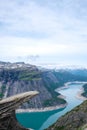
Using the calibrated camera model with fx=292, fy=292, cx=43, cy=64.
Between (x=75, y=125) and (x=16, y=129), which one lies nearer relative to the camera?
(x=16, y=129)

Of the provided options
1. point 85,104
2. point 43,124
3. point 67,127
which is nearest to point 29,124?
point 43,124

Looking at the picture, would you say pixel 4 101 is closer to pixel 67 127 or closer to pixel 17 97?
pixel 17 97

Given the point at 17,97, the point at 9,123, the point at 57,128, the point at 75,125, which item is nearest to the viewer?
the point at 17,97

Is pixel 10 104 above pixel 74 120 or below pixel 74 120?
above

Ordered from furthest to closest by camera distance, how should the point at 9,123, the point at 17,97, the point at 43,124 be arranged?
the point at 43,124, the point at 9,123, the point at 17,97

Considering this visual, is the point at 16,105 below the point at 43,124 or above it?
above

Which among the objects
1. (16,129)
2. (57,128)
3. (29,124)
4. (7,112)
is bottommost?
(29,124)

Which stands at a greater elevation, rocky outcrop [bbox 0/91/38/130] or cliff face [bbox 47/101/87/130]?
rocky outcrop [bbox 0/91/38/130]

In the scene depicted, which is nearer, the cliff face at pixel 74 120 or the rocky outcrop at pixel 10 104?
the rocky outcrop at pixel 10 104

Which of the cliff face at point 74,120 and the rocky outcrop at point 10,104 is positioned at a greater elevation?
the rocky outcrop at point 10,104

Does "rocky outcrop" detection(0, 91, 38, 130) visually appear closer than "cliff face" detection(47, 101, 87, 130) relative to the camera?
Yes

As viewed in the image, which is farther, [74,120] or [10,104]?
[74,120]
